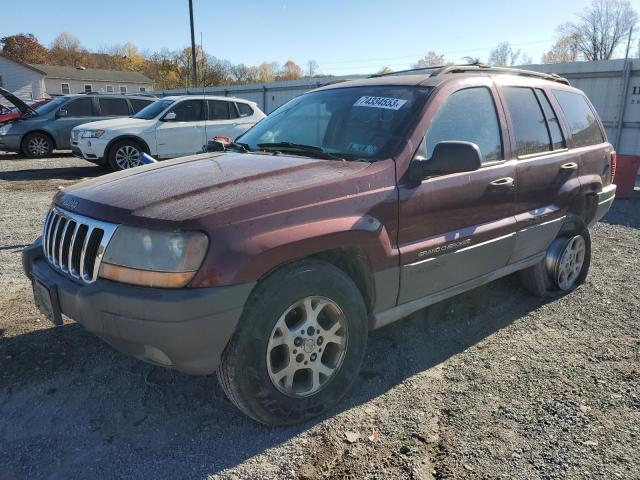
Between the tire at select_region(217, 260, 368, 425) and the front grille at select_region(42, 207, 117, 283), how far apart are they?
770 mm

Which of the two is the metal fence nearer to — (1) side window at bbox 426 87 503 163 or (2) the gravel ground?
(2) the gravel ground

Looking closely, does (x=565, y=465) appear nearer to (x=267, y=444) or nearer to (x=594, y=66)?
(x=267, y=444)

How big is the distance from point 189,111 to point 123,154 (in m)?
1.80

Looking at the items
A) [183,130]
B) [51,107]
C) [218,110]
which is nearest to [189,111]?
[183,130]

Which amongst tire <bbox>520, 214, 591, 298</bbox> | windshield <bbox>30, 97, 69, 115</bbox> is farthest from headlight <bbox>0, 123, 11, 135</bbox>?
tire <bbox>520, 214, 591, 298</bbox>

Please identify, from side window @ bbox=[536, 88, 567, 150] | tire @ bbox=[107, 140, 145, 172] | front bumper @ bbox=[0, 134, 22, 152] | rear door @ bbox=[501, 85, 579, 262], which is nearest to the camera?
rear door @ bbox=[501, 85, 579, 262]

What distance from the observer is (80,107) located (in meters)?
14.3

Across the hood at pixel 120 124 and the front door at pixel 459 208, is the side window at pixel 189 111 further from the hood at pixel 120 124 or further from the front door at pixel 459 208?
the front door at pixel 459 208

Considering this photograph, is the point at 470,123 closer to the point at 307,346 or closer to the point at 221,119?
the point at 307,346

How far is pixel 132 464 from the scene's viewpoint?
2.41 metres

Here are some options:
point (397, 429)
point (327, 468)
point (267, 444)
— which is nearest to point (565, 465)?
point (397, 429)

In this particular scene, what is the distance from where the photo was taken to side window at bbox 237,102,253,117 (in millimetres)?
12398

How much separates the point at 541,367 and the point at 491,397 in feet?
1.94

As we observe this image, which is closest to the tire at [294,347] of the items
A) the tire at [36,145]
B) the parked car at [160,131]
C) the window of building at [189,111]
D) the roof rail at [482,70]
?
the roof rail at [482,70]
